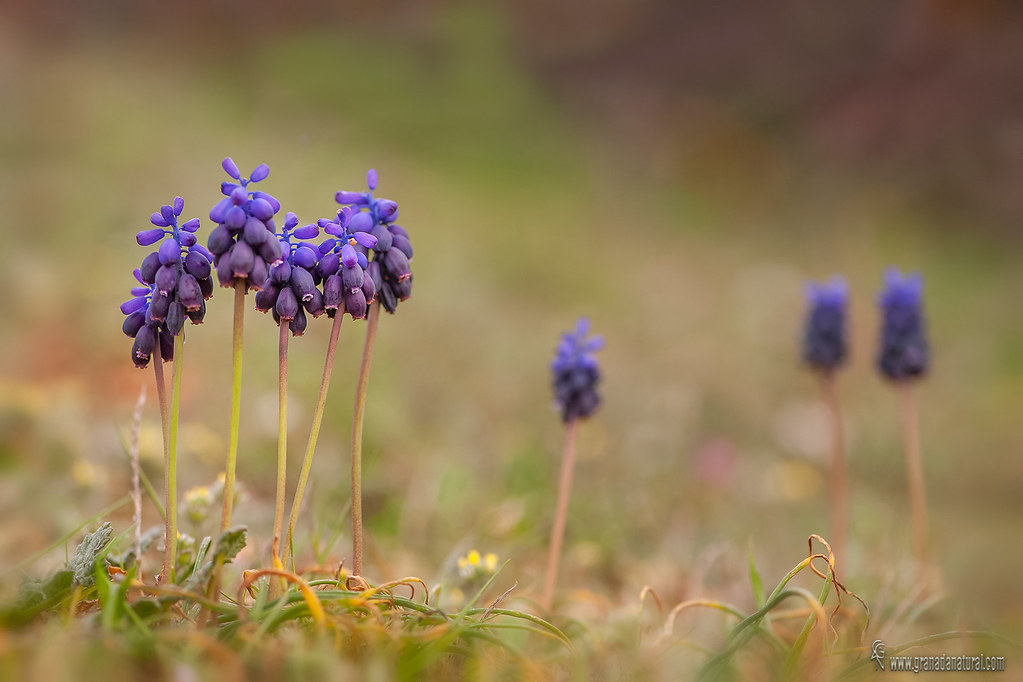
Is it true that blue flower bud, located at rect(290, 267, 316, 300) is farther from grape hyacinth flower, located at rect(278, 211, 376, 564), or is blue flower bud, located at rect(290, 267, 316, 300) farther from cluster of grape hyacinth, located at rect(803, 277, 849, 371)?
cluster of grape hyacinth, located at rect(803, 277, 849, 371)

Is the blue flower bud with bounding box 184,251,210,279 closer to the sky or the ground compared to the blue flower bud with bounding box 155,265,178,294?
closer to the sky

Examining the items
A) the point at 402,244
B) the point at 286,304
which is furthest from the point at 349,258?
the point at 402,244

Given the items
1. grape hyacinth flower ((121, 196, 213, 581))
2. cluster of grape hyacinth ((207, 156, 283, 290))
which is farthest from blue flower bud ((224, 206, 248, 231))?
grape hyacinth flower ((121, 196, 213, 581))

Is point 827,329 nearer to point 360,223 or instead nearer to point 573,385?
point 573,385

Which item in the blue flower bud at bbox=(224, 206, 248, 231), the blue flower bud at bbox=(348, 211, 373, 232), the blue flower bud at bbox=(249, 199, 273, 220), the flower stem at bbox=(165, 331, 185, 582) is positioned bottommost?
the flower stem at bbox=(165, 331, 185, 582)

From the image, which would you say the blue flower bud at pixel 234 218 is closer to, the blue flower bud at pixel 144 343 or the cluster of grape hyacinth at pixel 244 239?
the cluster of grape hyacinth at pixel 244 239
